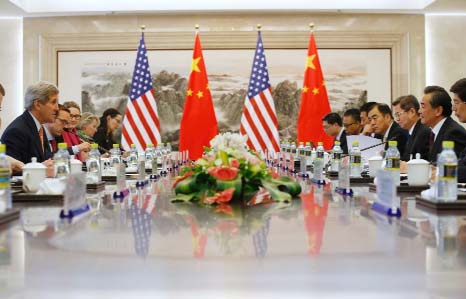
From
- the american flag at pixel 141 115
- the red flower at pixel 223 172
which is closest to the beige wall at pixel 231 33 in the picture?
the american flag at pixel 141 115

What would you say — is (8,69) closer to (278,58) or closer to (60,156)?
(278,58)

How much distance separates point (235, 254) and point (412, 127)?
492 cm

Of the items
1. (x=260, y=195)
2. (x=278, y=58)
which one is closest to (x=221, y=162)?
(x=260, y=195)

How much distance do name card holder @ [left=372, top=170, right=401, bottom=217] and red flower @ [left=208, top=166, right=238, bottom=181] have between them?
1.66 ft

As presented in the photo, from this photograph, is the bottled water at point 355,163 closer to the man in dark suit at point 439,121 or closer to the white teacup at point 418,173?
the man in dark suit at point 439,121

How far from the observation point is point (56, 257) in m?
1.35

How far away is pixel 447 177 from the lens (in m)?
2.15

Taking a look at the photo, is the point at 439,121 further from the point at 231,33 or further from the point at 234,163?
the point at 231,33

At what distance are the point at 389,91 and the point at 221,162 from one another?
803cm

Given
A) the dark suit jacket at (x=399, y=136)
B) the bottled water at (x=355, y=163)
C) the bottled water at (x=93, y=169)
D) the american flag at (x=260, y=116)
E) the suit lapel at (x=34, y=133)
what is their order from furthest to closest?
the american flag at (x=260, y=116)
the dark suit jacket at (x=399, y=136)
the suit lapel at (x=34, y=133)
the bottled water at (x=355, y=163)
the bottled water at (x=93, y=169)

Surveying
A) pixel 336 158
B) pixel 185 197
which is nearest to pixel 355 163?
pixel 336 158

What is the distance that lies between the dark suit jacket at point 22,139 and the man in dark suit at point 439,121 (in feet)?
9.37

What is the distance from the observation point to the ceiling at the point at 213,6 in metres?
9.46

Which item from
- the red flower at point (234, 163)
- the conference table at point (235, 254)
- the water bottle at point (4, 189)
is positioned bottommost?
the conference table at point (235, 254)
